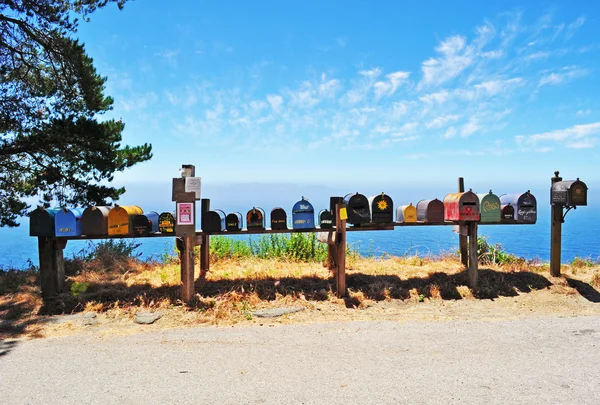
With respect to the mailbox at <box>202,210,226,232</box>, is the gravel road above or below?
below

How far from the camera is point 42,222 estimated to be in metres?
5.92

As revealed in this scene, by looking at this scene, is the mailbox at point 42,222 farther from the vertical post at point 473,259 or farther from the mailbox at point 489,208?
the mailbox at point 489,208

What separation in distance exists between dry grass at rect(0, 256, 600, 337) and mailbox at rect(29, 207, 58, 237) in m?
0.97

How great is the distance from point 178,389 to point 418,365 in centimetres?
200

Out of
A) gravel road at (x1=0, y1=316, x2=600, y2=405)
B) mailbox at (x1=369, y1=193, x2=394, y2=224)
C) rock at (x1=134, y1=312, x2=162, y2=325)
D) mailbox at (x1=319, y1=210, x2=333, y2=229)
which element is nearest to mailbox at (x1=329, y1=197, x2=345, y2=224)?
mailbox at (x1=319, y1=210, x2=333, y2=229)

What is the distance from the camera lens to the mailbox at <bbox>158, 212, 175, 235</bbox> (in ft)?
20.0

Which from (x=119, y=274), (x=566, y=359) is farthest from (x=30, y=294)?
(x=566, y=359)

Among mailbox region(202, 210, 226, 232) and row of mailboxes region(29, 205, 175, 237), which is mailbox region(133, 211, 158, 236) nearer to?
row of mailboxes region(29, 205, 175, 237)

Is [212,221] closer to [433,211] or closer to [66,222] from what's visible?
[66,222]

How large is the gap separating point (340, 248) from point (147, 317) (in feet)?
9.13

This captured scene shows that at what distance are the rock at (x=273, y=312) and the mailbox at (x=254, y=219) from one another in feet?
4.43

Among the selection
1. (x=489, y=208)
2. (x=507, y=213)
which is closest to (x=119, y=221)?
(x=489, y=208)

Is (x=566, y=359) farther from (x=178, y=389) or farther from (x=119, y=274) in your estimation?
(x=119, y=274)

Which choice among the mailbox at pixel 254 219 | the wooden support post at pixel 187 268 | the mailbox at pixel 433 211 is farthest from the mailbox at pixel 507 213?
the wooden support post at pixel 187 268
